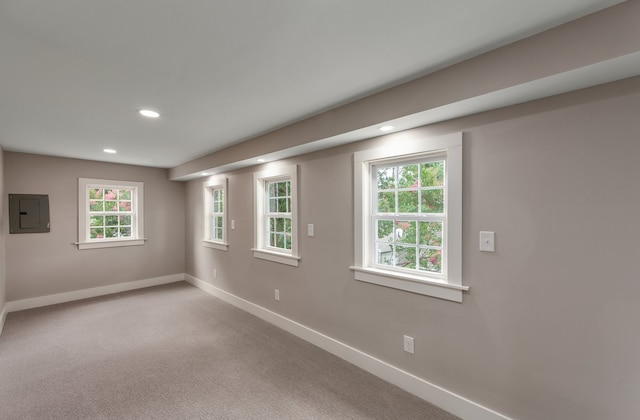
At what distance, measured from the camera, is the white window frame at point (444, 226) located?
208 centimetres

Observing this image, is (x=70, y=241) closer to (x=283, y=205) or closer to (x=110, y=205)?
(x=110, y=205)

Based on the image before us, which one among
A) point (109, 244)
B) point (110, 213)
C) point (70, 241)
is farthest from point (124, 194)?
point (70, 241)

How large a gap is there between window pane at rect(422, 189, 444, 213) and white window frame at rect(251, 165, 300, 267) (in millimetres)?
1538

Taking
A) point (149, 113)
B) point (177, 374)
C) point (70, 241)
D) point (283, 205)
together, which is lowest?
point (177, 374)

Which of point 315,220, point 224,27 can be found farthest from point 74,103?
point 315,220

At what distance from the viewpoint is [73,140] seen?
3.51m

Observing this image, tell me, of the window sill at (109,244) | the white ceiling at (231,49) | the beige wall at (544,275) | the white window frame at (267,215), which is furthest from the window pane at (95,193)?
the beige wall at (544,275)

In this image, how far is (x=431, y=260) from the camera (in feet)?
7.75

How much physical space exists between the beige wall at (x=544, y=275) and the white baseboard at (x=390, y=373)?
0.18 feet

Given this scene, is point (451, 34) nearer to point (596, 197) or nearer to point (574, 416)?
point (596, 197)

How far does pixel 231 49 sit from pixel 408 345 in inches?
97.7

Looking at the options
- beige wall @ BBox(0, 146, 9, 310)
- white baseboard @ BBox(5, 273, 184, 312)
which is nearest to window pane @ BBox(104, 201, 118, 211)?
beige wall @ BBox(0, 146, 9, 310)

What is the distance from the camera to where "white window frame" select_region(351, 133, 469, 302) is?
6.82 feet

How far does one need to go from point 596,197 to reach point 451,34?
1.19 meters
